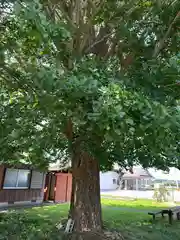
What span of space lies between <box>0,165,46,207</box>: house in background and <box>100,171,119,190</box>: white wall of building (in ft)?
59.3

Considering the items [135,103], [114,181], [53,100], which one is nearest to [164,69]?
[135,103]

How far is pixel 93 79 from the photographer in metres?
3.30

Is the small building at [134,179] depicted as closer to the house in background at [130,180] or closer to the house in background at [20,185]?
the house in background at [130,180]

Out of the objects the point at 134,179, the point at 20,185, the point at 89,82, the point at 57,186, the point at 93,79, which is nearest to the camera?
the point at 89,82

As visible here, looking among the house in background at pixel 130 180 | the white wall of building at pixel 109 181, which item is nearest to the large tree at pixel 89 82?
the white wall of building at pixel 109 181

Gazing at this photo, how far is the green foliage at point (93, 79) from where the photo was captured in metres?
2.88

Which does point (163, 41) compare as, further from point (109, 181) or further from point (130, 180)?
point (130, 180)

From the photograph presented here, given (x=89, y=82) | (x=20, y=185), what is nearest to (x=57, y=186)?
(x=20, y=185)

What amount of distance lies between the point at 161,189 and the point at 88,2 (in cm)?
1688

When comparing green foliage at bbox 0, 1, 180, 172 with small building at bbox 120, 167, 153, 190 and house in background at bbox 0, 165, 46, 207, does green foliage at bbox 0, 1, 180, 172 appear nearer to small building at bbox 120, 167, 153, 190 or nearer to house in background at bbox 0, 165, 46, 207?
house in background at bbox 0, 165, 46, 207

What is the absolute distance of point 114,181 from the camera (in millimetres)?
34781

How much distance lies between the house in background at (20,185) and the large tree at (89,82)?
272 inches

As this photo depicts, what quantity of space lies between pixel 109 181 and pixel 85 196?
28.6 metres

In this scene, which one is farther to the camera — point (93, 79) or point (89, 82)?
point (93, 79)
